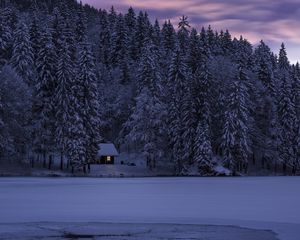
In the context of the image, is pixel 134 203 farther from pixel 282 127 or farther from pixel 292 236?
pixel 282 127

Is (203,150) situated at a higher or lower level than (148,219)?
higher

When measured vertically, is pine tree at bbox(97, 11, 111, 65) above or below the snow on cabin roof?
above

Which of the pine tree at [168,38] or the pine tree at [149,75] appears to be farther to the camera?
the pine tree at [168,38]

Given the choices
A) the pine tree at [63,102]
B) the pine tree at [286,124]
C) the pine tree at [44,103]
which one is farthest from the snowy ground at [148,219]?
the pine tree at [286,124]

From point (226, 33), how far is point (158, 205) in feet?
411

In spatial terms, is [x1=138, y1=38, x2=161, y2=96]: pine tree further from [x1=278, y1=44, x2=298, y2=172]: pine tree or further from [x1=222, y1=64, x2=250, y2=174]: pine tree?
[x1=278, y1=44, x2=298, y2=172]: pine tree

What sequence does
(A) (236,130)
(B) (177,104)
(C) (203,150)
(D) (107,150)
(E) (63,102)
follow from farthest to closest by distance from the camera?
(D) (107,150), (B) (177,104), (A) (236,130), (C) (203,150), (E) (63,102)

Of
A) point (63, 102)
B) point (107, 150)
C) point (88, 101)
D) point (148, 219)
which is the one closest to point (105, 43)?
point (107, 150)

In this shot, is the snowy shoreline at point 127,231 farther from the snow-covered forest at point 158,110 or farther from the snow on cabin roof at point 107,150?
the snow on cabin roof at point 107,150

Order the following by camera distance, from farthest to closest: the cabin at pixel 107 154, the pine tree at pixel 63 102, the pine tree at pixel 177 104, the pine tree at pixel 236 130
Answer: the cabin at pixel 107 154 < the pine tree at pixel 177 104 < the pine tree at pixel 236 130 < the pine tree at pixel 63 102

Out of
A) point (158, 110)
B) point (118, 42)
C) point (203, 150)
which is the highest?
point (118, 42)

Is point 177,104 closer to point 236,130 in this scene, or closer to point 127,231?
point 236,130

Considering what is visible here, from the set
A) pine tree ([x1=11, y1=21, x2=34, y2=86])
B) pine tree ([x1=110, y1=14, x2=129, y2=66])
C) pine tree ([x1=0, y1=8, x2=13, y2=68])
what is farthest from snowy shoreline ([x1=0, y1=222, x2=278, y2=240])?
pine tree ([x1=110, y1=14, x2=129, y2=66])

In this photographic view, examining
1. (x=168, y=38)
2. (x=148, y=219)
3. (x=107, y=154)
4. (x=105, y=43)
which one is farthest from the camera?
(x=105, y=43)
